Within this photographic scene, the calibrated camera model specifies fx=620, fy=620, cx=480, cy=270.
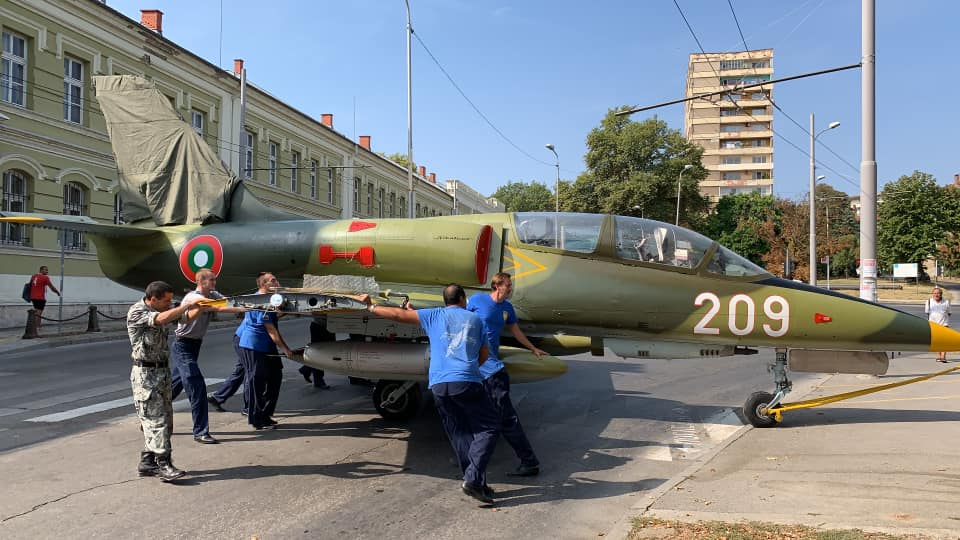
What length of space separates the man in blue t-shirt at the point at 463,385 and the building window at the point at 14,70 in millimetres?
19598

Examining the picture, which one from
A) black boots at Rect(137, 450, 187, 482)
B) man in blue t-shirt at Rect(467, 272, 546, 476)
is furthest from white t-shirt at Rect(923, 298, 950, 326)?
black boots at Rect(137, 450, 187, 482)

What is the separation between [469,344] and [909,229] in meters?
63.9

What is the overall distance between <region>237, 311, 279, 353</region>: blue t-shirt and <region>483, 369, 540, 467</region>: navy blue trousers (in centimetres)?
275

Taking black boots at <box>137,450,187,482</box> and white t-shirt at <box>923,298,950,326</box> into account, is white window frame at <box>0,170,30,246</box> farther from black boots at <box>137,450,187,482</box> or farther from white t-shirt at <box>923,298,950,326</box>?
white t-shirt at <box>923,298,950,326</box>

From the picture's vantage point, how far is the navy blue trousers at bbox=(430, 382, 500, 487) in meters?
4.93

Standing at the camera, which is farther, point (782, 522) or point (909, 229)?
point (909, 229)

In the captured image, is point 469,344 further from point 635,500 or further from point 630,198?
point 630,198

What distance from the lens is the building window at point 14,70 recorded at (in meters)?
18.4

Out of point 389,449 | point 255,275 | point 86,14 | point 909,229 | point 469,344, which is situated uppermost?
point 86,14

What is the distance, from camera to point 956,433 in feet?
22.7

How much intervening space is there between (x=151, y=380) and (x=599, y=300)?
189 inches

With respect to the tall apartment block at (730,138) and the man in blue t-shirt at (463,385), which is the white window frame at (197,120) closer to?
the man in blue t-shirt at (463,385)

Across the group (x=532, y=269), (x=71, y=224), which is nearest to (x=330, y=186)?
(x=71, y=224)

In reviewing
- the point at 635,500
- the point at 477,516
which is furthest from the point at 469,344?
the point at 635,500
